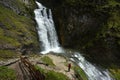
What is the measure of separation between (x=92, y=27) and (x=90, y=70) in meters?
9.26

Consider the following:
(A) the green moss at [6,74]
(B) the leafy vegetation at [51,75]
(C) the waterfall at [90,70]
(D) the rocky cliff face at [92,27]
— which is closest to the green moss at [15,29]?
(D) the rocky cliff face at [92,27]

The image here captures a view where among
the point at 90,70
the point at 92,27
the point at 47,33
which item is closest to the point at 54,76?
the point at 90,70

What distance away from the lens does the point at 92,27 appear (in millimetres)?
35344

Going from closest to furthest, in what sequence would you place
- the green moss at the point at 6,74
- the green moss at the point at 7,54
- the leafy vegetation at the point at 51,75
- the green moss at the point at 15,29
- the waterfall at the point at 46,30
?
the green moss at the point at 6,74
the leafy vegetation at the point at 51,75
the green moss at the point at 7,54
the green moss at the point at 15,29
the waterfall at the point at 46,30

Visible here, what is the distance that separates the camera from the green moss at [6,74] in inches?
532

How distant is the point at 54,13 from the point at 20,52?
38.7 ft

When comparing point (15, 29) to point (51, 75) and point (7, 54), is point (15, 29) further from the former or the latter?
point (51, 75)

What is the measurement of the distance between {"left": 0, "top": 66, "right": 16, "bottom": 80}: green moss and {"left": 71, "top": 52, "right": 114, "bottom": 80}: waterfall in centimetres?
1320

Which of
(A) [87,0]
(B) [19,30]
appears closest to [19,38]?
(B) [19,30]

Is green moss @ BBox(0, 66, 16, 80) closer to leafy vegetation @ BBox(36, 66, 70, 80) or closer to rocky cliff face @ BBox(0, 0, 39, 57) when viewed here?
leafy vegetation @ BBox(36, 66, 70, 80)

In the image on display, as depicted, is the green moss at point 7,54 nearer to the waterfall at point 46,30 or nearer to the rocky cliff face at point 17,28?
the rocky cliff face at point 17,28

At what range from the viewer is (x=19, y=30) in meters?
30.3

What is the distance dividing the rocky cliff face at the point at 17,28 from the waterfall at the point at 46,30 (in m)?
1.04

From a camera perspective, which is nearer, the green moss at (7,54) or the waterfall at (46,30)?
the green moss at (7,54)
